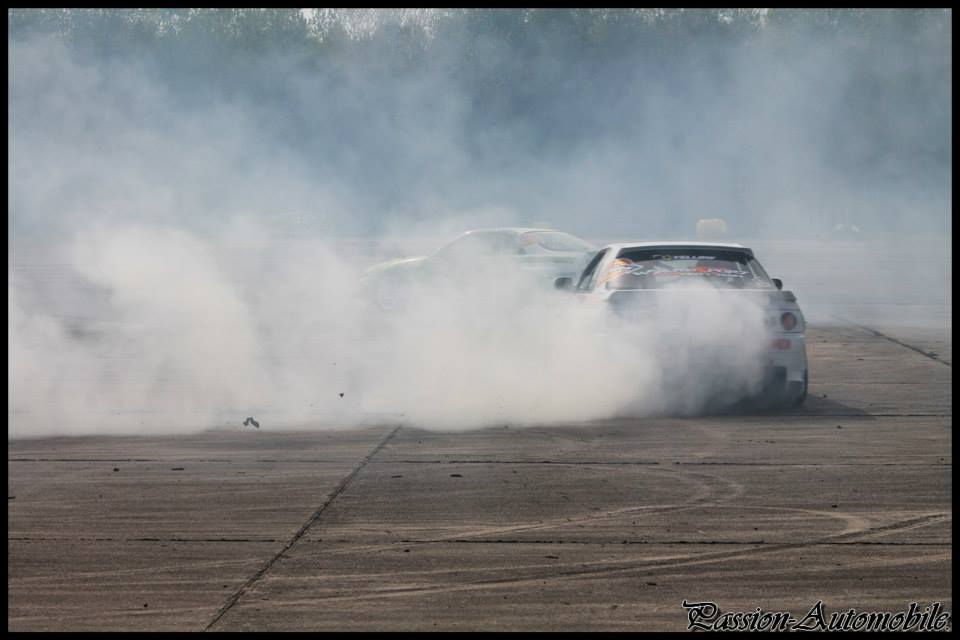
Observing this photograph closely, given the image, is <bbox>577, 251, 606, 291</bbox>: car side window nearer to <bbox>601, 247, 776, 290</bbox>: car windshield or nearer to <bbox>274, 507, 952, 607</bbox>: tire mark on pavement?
<bbox>601, 247, 776, 290</bbox>: car windshield

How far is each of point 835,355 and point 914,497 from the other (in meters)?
6.75

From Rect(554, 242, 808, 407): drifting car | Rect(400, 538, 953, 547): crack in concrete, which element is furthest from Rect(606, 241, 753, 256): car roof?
Rect(400, 538, 953, 547): crack in concrete

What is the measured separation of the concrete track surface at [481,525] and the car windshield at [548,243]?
8.49 m

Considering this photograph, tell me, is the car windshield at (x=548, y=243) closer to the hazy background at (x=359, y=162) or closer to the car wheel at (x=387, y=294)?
the hazy background at (x=359, y=162)

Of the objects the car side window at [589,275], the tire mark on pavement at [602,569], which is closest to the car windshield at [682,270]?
the car side window at [589,275]

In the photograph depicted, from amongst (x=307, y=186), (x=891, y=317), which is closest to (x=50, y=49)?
(x=307, y=186)

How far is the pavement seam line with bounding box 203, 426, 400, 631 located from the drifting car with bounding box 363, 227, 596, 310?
8.26 m

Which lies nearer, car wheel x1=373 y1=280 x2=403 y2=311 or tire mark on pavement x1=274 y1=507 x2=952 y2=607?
tire mark on pavement x1=274 y1=507 x2=952 y2=607

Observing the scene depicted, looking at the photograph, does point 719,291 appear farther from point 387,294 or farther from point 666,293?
point 387,294

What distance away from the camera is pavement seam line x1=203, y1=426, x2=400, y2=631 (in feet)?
14.9

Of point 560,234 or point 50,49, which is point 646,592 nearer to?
point 50,49

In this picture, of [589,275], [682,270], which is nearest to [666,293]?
[682,270]

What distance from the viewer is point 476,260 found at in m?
16.8

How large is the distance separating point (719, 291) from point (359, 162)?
6.88 metres
